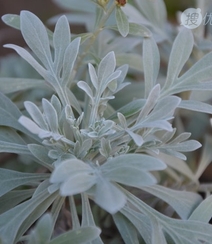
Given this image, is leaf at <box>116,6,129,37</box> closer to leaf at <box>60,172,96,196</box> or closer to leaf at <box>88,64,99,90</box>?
leaf at <box>88,64,99,90</box>

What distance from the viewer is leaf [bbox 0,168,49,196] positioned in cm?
59

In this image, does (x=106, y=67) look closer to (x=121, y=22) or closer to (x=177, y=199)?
(x=121, y=22)

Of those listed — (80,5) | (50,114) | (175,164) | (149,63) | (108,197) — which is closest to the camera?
(108,197)

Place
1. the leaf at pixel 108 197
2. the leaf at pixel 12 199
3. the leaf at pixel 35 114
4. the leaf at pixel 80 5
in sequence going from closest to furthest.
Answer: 1. the leaf at pixel 108 197
2. the leaf at pixel 35 114
3. the leaf at pixel 12 199
4. the leaf at pixel 80 5

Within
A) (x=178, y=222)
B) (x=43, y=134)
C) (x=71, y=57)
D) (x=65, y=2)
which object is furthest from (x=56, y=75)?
(x=65, y=2)

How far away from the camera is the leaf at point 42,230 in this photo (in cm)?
45

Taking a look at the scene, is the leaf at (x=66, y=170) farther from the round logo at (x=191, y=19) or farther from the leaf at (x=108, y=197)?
the round logo at (x=191, y=19)

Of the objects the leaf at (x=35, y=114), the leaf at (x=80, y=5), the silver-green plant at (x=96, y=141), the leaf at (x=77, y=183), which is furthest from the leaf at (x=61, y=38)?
the leaf at (x=80, y=5)

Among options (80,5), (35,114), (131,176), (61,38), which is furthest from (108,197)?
(80,5)

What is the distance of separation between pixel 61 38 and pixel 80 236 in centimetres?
27

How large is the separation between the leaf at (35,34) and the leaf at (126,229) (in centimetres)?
24

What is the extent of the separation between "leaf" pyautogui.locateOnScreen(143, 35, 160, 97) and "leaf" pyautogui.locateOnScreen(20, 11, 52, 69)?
0.46ft

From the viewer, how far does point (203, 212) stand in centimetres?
62

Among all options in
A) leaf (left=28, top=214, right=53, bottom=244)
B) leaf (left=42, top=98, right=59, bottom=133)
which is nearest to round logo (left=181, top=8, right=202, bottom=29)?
leaf (left=42, top=98, right=59, bottom=133)
